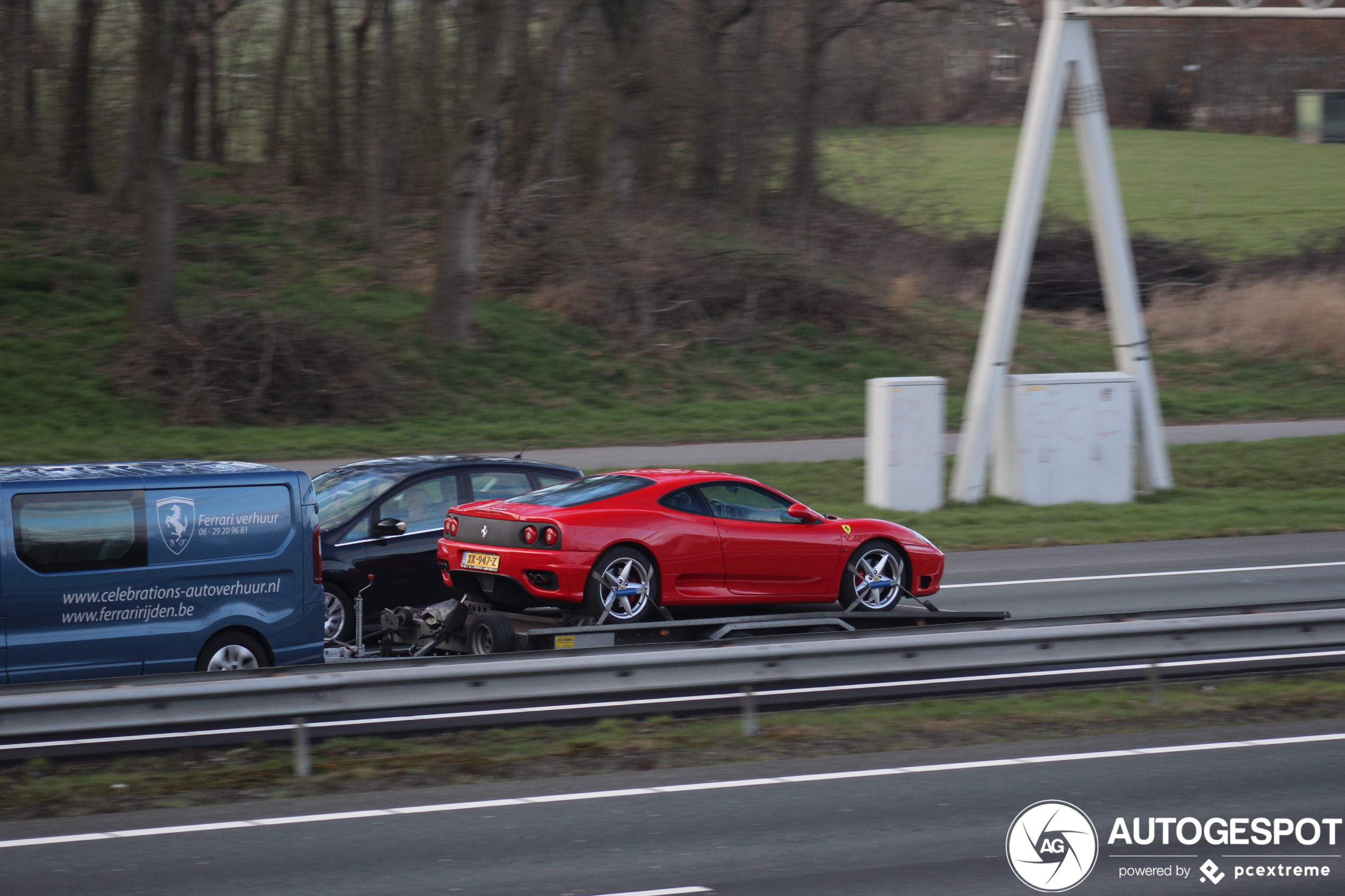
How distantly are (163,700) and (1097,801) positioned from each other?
15.5 ft

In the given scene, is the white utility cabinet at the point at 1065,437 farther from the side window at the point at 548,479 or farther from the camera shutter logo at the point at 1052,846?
the camera shutter logo at the point at 1052,846

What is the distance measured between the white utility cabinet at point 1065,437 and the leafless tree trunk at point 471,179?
1092 centimetres

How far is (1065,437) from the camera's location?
1914cm

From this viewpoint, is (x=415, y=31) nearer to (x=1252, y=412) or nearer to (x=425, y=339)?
(x=425, y=339)

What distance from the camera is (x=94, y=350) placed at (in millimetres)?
23859

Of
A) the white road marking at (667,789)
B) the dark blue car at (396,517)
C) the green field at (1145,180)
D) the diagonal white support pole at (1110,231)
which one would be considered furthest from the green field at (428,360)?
the white road marking at (667,789)

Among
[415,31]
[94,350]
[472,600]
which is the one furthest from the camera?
[415,31]

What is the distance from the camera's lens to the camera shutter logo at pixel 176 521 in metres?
8.82

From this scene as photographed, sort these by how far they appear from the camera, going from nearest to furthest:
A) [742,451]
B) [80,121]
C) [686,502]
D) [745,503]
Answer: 1. [686,502]
2. [745,503]
3. [742,451]
4. [80,121]

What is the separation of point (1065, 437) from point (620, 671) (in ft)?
41.5

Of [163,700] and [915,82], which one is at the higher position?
[915,82]

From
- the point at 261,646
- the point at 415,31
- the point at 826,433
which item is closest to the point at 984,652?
the point at 261,646

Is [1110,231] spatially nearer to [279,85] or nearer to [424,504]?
[424,504]

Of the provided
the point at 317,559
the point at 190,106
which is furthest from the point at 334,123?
the point at 317,559
